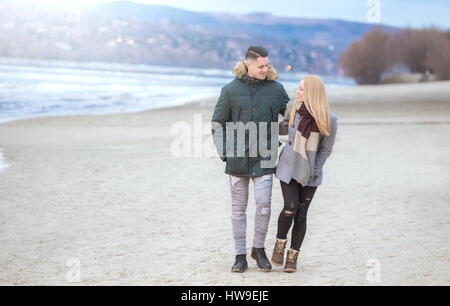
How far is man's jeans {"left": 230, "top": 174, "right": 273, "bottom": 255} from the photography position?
16.4 ft

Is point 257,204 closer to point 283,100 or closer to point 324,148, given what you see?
point 324,148

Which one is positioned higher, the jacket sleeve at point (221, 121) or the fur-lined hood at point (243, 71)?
the fur-lined hood at point (243, 71)

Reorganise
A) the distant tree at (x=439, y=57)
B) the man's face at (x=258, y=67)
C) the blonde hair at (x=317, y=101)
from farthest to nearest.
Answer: the distant tree at (x=439, y=57), the man's face at (x=258, y=67), the blonde hair at (x=317, y=101)

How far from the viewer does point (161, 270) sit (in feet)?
17.2

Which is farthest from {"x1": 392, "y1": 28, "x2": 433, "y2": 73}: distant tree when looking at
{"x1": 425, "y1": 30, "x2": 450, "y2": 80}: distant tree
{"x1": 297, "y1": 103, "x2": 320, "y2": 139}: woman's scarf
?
{"x1": 297, "y1": 103, "x2": 320, "y2": 139}: woman's scarf

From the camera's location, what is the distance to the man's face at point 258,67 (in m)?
4.88

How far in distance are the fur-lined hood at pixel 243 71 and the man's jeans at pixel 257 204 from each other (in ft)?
2.34

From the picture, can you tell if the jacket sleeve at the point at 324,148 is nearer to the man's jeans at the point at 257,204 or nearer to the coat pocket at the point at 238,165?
the man's jeans at the point at 257,204

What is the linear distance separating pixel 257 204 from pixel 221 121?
665mm

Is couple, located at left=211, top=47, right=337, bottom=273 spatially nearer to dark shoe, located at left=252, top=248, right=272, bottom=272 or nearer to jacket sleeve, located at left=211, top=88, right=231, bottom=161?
jacket sleeve, located at left=211, top=88, right=231, bottom=161

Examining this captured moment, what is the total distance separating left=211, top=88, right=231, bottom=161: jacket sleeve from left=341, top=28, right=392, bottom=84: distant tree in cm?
5174

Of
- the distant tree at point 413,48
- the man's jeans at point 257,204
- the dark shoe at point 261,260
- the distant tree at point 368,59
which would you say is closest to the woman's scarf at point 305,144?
the man's jeans at point 257,204
